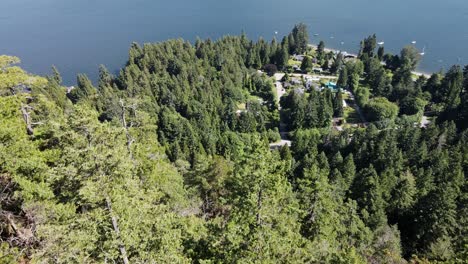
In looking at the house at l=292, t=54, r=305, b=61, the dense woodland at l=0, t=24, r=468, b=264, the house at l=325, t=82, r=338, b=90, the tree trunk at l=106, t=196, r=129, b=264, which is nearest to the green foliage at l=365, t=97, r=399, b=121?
the dense woodland at l=0, t=24, r=468, b=264

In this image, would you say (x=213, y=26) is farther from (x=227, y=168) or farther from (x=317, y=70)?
(x=227, y=168)

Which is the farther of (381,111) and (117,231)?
(381,111)

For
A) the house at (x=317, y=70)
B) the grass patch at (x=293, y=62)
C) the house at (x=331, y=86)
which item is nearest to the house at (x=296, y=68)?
the grass patch at (x=293, y=62)

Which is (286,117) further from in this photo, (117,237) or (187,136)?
(117,237)

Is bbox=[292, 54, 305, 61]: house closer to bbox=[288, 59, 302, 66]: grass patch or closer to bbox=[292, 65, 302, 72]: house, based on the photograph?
bbox=[288, 59, 302, 66]: grass patch

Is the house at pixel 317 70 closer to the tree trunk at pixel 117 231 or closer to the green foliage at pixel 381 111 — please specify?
the green foliage at pixel 381 111

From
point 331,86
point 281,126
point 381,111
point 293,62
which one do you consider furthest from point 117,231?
point 293,62
